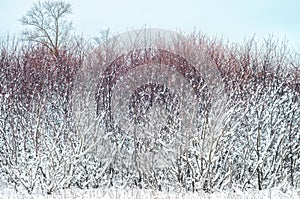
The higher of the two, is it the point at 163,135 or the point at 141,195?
the point at 163,135

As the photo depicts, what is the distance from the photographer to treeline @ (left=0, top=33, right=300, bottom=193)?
342 inches

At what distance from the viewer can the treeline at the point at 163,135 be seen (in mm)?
8688

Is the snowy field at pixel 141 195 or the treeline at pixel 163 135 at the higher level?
the treeline at pixel 163 135

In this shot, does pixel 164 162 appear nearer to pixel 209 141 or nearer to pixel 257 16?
pixel 209 141

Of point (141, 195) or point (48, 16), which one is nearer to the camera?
point (141, 195)

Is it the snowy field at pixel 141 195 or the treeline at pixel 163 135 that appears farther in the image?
the treeline at pixel 163 135

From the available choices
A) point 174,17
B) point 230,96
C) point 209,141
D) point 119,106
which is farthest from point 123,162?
point 174,17

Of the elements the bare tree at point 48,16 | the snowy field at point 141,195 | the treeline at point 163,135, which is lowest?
the snowy field at point 141,195

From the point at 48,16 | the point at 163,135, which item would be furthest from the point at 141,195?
the point at 48,16

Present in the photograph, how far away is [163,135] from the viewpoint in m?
9.00

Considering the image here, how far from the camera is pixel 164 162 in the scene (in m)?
8.92

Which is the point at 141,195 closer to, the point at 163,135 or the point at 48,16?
the point at 163,135

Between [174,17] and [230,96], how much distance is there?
381 centimetres

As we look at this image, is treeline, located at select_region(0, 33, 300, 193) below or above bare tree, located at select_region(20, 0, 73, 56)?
below
